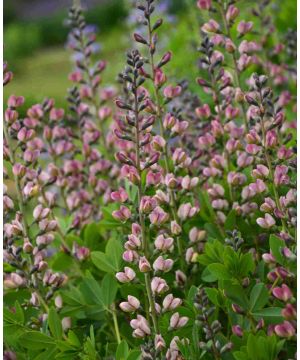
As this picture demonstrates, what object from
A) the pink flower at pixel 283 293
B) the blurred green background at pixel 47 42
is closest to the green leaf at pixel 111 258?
the pink flower at pixel 283 293

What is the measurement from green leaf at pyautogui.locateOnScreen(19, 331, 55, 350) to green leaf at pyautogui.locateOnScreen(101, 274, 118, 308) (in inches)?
6.2

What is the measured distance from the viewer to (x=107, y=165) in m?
1.89

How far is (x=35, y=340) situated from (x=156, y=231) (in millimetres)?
371

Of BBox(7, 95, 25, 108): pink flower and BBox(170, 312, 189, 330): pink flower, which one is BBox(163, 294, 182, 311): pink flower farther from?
BBox(7, 95, 25, 108): pink flower

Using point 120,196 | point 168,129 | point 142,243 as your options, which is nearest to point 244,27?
point 168,129

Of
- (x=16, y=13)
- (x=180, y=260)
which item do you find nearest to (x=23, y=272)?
(x=180, y=260)

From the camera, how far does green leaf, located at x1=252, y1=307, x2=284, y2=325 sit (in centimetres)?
123

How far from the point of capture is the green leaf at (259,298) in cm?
122

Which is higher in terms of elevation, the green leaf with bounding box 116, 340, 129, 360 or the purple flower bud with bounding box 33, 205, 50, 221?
the purple flower bud with bounding box 33, 205, 50, 221

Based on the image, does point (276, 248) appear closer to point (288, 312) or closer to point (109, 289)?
point (288, 312)

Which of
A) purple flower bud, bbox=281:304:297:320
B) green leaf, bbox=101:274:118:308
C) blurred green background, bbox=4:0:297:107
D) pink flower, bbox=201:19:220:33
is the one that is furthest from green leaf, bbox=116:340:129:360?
blurred green background, bbox=4:0:297:107

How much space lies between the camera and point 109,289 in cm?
144

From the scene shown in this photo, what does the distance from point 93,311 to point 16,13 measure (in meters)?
19.3

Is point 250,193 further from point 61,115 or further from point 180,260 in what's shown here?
point 61,115
